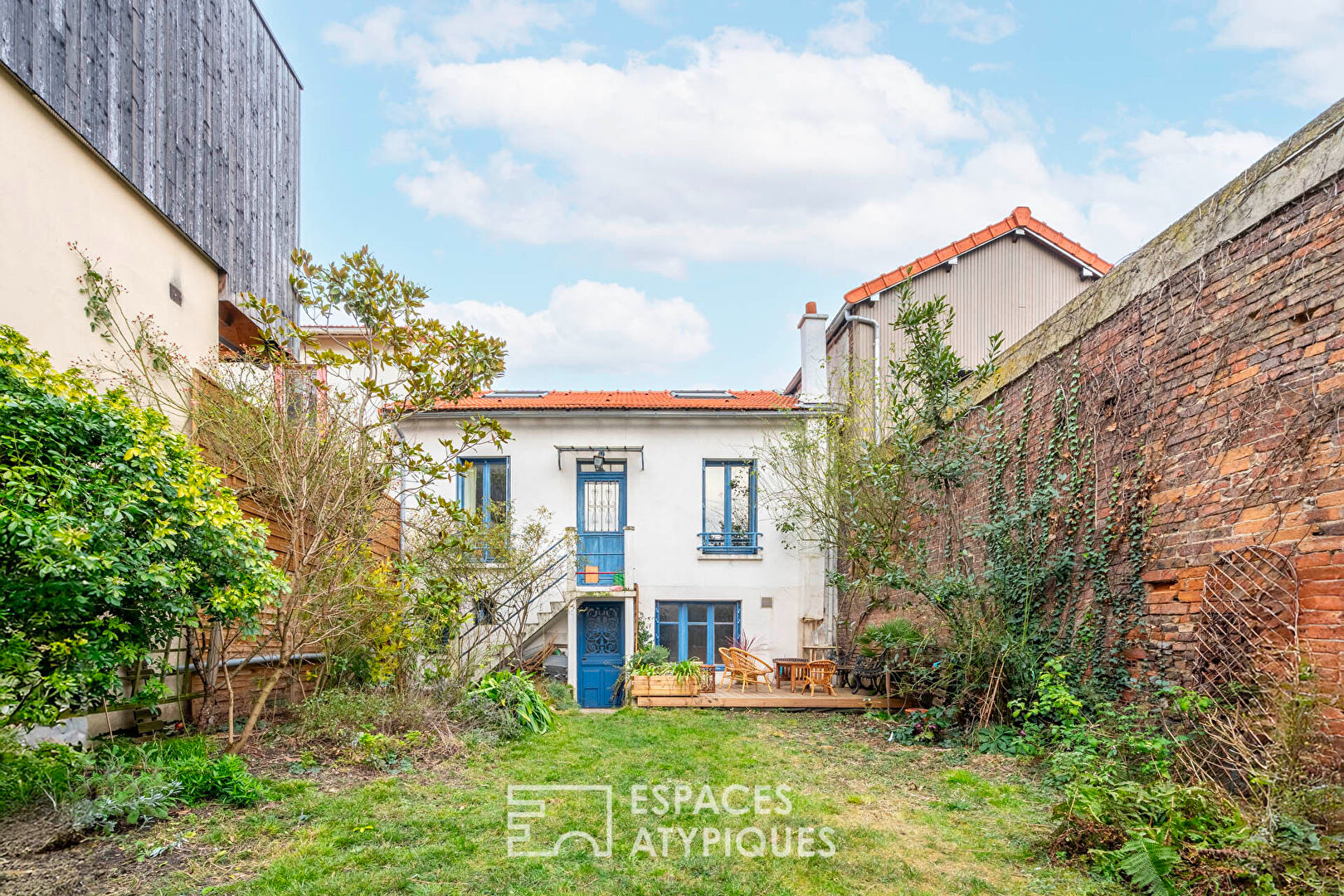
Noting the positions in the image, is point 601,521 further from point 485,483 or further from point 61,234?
point 61,234

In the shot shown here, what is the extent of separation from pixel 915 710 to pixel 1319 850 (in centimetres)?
488

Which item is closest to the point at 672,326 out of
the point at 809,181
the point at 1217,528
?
the point at 809,181

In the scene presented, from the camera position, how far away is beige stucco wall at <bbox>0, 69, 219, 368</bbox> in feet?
20.7

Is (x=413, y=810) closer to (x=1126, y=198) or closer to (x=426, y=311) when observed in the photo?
(x=426, y=311)

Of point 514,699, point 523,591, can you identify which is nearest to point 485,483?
point 523,591

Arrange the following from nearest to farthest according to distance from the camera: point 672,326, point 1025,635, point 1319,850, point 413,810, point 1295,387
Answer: point 1319,850, point 1295,387, point 413,810, point 1025,635, point 672,326

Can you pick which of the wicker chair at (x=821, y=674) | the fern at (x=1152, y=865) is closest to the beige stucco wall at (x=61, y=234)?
the fern at (x=1152, y=865)

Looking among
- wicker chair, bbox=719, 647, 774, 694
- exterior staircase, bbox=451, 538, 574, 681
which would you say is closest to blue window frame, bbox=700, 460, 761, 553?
wicker chair, bbox=719, 647, 774, 694

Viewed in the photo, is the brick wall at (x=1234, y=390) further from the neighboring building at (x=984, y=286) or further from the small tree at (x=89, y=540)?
the neighboring building at (x=984, y=286)

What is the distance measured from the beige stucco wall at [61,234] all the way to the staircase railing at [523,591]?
616cm

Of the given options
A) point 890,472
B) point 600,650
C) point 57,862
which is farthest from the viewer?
point 600,650

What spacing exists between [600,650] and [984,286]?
32.2 feet

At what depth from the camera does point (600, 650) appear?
1423cm

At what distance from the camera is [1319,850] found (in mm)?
3705
